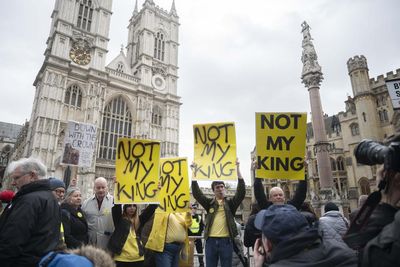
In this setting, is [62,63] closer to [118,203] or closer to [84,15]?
[84,15]

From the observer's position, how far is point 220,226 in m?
4.60

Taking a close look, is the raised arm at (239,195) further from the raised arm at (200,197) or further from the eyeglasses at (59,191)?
the eyeglasses at (59,191)

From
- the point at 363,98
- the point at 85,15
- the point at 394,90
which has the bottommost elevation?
the point at 394,90

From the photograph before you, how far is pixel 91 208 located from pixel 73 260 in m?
3.45

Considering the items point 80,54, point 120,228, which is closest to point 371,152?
point 120,228

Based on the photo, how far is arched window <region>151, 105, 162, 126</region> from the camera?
115 feet

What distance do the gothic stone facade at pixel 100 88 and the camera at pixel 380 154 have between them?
26703 mm

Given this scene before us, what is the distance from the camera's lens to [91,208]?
4.83 meters

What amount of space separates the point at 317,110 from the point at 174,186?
1236 cm

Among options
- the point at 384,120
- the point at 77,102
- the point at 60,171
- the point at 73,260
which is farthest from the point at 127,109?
the point at 73,260

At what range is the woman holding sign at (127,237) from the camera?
4176mm

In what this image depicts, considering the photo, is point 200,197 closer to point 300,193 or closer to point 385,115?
point 300,193

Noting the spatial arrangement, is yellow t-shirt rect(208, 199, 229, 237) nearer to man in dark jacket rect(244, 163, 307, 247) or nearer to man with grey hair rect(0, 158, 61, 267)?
man in dark jacket rect(244, 163, 307, 247)

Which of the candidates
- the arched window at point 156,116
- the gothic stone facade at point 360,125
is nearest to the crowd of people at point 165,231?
the gothic stone facade at point 360,125
